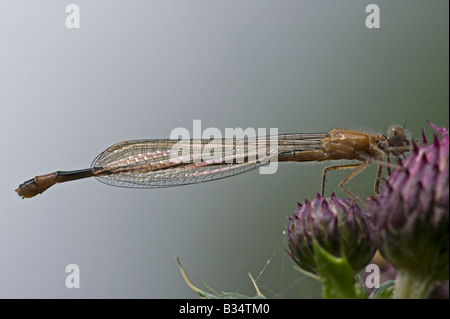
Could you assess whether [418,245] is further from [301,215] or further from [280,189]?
[280,189]

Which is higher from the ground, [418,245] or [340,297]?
[418,245]

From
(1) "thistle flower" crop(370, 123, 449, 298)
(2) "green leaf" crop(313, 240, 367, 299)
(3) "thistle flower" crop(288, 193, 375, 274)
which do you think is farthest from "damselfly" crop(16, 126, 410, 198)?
(2) "green leaf" crop(313, 240, 367, 299)

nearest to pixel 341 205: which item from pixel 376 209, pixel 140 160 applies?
pixel 376 209

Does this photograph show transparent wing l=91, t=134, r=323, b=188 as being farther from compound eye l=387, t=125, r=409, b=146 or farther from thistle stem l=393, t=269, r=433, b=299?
thistle stem l=393, t=269, r=433, b=299

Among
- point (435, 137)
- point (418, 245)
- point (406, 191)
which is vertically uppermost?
point (435, 137)

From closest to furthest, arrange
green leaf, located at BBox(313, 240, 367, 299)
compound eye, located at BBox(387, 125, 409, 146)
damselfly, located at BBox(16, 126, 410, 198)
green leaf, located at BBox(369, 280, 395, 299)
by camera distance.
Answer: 1. green leaf, located at BBox(313, 240, 367, 299)
2. green leaf, located at BBox(369, 280, 395, 299)
3. compound eye, located at BBox(387, 125, 409, 146)
4. damselfly, located at BBox(16, 126, 410, 198)

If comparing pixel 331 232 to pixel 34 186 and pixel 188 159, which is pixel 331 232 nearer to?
pixel 188 159
